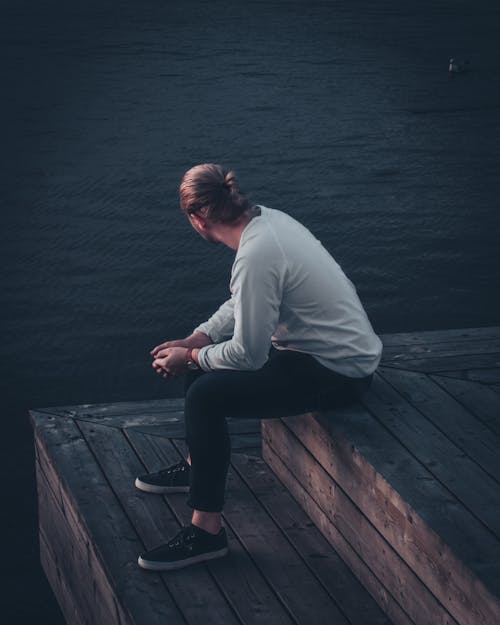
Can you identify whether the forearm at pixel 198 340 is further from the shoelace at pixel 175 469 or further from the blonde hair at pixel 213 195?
the blonde hair at pixel 213 195

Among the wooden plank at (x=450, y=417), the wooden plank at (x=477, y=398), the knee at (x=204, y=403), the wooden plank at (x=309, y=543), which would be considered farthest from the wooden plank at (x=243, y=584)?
the wooden plank at (x=477, y=398)

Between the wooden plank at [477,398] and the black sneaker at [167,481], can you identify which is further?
the black sneaker at [167,481]

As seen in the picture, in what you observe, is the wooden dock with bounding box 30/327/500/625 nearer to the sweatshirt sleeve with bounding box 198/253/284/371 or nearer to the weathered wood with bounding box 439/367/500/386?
the weathered wood with bounding box 439/367/500/386

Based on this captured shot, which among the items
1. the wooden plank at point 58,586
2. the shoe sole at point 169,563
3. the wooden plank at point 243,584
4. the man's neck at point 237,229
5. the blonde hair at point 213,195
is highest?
the blonde hair at point 213,195

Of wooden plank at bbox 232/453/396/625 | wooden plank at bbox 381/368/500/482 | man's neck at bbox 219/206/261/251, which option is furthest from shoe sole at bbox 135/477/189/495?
man's neck at bbox 219/206/261/251

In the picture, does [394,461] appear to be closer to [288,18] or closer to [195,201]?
[195,201]

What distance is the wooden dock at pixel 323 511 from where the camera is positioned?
9.00ft

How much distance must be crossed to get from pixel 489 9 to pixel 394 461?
677 inches

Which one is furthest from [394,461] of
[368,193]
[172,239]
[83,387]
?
[368,193]

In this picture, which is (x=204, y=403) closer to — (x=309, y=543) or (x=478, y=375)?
(x=309, y=543)

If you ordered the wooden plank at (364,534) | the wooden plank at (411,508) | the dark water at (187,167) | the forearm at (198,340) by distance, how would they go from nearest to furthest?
1. the wooden plank at (411,508)
2. the wooden plank at (364,534)
3. the forearm at (198,340)
4. the dark water at (187,167)

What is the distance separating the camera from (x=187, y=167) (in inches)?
364

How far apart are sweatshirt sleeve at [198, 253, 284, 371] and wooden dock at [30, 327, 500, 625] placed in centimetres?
36

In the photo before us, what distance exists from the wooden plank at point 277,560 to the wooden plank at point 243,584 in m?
0.02
